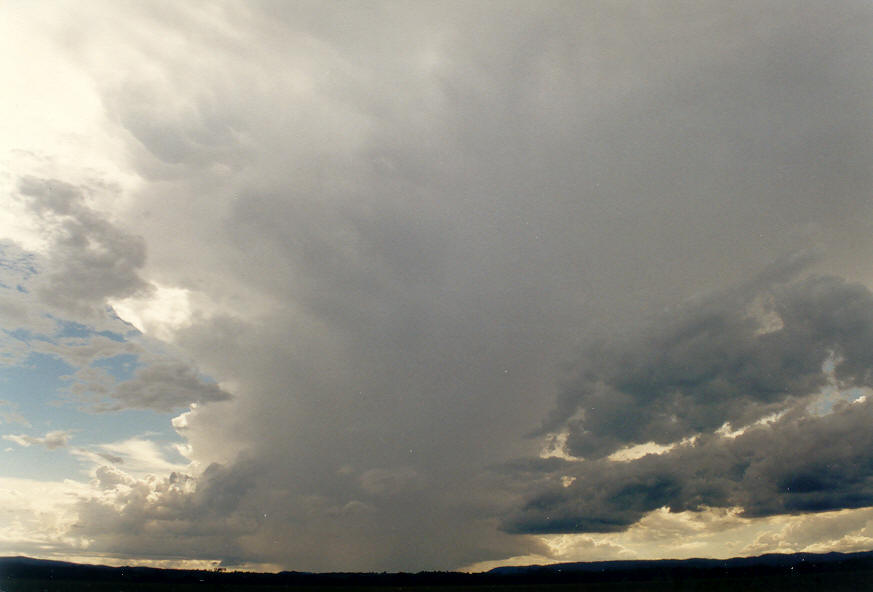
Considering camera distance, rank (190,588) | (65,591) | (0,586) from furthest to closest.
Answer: (190,588), (0,586), (65,591)

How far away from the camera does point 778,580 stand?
189375 mm

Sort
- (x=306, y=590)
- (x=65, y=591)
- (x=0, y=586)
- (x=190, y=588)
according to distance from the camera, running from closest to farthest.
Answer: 1. (x=65, y=591)
2. (x=0, y=586)
3. (x=190, y=588)
4. (x=306, y=590)

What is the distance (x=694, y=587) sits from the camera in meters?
192

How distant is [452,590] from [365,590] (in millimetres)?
31008

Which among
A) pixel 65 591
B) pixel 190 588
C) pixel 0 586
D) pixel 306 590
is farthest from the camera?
pixel 306 590

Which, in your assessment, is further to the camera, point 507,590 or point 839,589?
point 507,590

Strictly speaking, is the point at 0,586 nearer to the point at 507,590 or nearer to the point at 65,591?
the point at 65,591

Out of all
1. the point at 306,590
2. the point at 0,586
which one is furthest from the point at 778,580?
the point at 0,586

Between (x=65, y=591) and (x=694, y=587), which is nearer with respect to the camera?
(x=65, y=591)

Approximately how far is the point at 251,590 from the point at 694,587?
519 feet

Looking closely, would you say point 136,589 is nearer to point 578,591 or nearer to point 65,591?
point 65,591

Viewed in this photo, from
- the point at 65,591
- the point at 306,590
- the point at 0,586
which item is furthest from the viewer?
the point at 306,590

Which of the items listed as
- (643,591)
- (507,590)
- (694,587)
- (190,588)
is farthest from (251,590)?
(694,587)

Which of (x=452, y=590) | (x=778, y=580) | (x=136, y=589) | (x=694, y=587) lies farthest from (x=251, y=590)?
(x=778, y=580)
